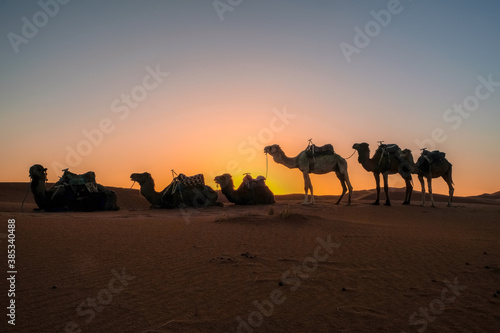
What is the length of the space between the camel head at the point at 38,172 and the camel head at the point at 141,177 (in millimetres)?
3754

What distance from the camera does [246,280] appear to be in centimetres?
572

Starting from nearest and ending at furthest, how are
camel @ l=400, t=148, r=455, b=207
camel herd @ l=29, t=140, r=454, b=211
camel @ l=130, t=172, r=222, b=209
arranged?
camel herd @ l=29, t=140, r=454, b=211, camel @ l=130, t=172, r=222, b=209, camel @ l=400, t=148, r=455, b=207

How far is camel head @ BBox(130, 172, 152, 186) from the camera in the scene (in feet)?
58.0

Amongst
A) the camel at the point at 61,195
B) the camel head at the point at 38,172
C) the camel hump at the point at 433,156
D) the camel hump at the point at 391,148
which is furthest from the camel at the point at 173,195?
the camel hump at the point at 433,156

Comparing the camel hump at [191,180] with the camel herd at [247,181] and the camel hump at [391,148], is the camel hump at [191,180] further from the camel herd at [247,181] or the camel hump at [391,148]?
the camel hump at [391,148]

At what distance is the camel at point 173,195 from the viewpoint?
56.7 feet

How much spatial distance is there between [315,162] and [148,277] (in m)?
15.0

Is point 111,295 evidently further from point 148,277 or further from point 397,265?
point 397,265

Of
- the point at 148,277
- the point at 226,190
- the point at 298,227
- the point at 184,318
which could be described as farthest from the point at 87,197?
the point at 184,318

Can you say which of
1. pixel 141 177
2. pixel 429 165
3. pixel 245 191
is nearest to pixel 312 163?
pixel 245 191

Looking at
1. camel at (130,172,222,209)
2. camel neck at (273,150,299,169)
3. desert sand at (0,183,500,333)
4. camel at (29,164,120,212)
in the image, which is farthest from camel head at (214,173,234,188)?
desert sand at (0,183,500,333)

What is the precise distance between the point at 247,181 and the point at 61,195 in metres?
8.63

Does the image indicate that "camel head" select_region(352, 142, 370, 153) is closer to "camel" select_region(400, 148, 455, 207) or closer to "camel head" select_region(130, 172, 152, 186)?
"camel" select_region(400, 148, 455, 207)

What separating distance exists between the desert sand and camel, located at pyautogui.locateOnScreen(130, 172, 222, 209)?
7.68 metres
